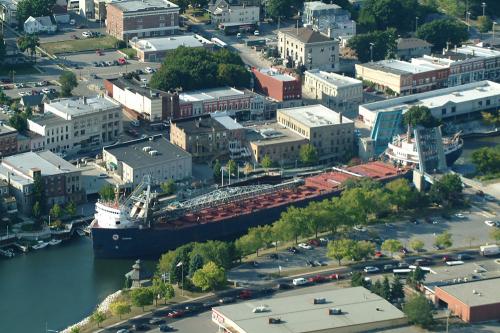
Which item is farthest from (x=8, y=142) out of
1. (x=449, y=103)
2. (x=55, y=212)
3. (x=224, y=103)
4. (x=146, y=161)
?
(x=449, y=103)

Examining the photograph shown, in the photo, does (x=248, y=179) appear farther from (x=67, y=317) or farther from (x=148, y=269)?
(x=67, y=317)

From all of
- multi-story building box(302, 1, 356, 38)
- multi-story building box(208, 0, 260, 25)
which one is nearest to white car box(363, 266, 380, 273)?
multi-story building box(302, 1, 356, 38)

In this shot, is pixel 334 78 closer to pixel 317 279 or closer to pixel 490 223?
pixel 490 223

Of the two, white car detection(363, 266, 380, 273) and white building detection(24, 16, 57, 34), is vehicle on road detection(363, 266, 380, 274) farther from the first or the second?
white building detection(24, 16, 57, 34)

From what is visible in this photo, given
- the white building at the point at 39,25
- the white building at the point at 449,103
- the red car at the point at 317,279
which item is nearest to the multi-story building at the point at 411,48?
the white building at the point at 449,103

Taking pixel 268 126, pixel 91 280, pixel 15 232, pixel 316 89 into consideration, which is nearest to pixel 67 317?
pixel 91 280

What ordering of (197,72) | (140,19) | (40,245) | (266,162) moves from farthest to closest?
(140,19) → (197,72) → (266,162) → (40,245)

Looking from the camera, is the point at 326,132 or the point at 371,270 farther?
the point at 326,132
